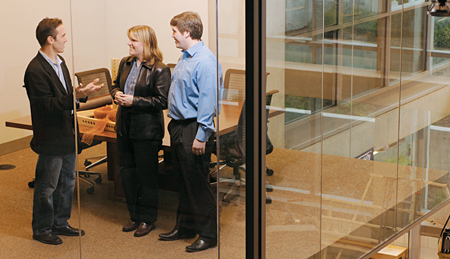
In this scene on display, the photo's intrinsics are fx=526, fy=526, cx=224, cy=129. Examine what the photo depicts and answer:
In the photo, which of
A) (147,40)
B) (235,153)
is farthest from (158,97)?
(235,153)

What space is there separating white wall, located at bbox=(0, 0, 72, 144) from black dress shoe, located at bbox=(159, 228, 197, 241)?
924mm

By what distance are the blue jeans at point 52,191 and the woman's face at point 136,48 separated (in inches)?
24.7

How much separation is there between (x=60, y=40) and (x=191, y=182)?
1016mm

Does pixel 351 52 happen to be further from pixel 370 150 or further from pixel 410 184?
pixel 410 184

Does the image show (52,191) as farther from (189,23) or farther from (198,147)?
(189,23)

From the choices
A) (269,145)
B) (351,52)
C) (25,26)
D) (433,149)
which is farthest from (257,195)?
(433,149)

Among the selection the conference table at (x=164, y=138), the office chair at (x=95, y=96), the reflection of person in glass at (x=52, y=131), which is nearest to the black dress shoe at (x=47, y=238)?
the reflection of person in glass at (x=52, y=131)

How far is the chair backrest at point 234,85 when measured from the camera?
288cm

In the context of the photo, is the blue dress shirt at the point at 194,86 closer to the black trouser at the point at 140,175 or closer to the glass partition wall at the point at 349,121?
the black trouser at the point at 140,175

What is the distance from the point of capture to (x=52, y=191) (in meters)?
2.83

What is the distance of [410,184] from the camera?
446cm

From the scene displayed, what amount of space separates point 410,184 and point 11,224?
317 cm

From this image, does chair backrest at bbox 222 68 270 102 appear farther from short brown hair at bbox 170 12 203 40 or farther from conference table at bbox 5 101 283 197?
short brown hair at bbox 170 12 203 40

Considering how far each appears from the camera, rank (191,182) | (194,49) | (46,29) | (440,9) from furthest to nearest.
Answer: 1. (440,9)
2. (191,182)
3. (194,49)
4. (46,29)
